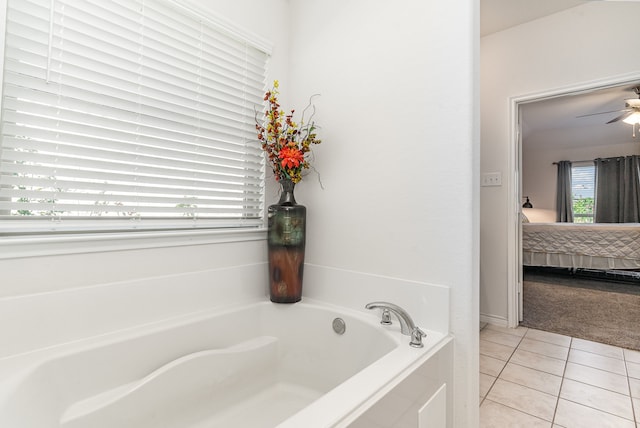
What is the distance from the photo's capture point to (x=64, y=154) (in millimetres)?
1124

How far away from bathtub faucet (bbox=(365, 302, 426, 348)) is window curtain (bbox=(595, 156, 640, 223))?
7363mm

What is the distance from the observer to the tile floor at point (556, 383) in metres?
1.58

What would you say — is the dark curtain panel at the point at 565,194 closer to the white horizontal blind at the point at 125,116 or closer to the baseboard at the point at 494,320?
the baseboard at the point at 494,320

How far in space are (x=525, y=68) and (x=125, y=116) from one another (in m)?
3.12

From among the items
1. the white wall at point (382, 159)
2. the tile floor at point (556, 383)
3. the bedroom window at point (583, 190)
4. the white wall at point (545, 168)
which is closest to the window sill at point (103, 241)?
the white wall at point (382, 159)

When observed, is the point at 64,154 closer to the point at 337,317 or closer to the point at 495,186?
the point at 337,317

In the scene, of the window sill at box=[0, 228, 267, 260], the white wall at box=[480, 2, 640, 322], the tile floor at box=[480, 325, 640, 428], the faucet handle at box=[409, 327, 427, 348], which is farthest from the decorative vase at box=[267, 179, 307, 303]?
the white wall at box=[480, 2, 640, 322]

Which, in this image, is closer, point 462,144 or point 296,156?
point 462,144

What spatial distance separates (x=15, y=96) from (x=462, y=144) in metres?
1.62

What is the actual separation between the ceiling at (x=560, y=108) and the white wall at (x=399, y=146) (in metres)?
1.62

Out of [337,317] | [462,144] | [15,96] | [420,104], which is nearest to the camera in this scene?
[15,96]

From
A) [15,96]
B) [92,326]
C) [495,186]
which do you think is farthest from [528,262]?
[15,96]

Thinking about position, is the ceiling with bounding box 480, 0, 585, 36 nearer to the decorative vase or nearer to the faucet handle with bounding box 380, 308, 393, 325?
the decorative vase

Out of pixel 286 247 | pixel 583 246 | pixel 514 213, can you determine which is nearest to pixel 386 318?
pixel 286 247
